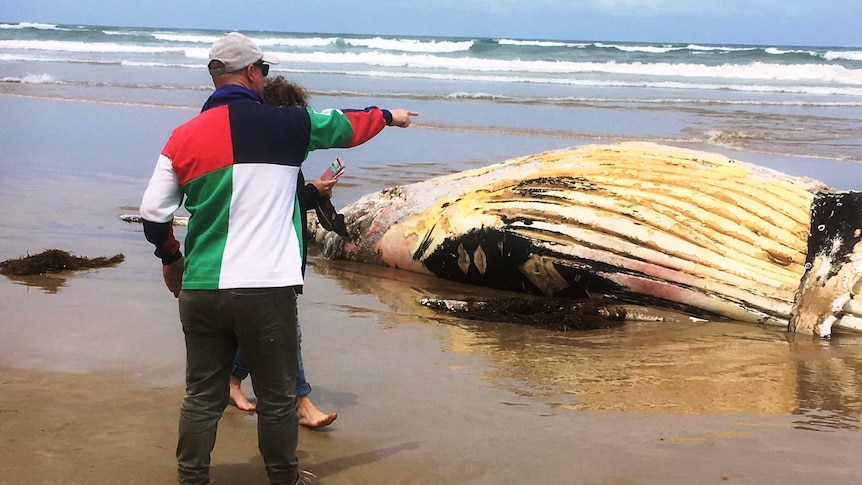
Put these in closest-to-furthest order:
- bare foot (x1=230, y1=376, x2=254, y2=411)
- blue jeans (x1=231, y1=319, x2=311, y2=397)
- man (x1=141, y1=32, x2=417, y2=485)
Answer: man (x1=141, y1=32, x2=417, y2=485) → blue jeans (x1=231, y1=319, x2=311, y2=397) → bare foot (x1=230, y1=376, x2=254, y2=411)

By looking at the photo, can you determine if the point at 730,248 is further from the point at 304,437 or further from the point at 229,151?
the point at 229,151

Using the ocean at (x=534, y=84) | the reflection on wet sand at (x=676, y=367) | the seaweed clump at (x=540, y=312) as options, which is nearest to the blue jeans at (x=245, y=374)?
the reflection on wet sand at (x=676, y=367)

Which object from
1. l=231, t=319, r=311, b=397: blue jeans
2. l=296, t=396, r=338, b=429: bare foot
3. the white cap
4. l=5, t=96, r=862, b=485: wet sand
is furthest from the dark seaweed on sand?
the white cap

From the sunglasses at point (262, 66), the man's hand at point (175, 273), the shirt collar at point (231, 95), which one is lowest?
the man's hand at point (175, 273)

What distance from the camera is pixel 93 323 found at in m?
5.41

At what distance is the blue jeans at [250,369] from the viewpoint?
3172mm

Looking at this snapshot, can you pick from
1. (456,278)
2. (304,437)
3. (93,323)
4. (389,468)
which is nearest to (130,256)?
(93,323)

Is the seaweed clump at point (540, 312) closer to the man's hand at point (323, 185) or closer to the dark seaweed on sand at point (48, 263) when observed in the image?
the man's hand at point (323, 185)

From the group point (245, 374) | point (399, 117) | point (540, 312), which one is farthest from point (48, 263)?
point (399, 117)

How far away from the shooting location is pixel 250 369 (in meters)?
3.26

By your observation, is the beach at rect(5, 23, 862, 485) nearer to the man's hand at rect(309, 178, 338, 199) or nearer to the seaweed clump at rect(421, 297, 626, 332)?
the seaweed clump at rect(421, 297, 626, 332)

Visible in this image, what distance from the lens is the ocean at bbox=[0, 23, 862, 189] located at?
17047mm

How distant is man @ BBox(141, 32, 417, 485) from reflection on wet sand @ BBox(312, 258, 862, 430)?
1.60 meters

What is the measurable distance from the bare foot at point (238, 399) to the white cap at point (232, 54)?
5.53 feet
